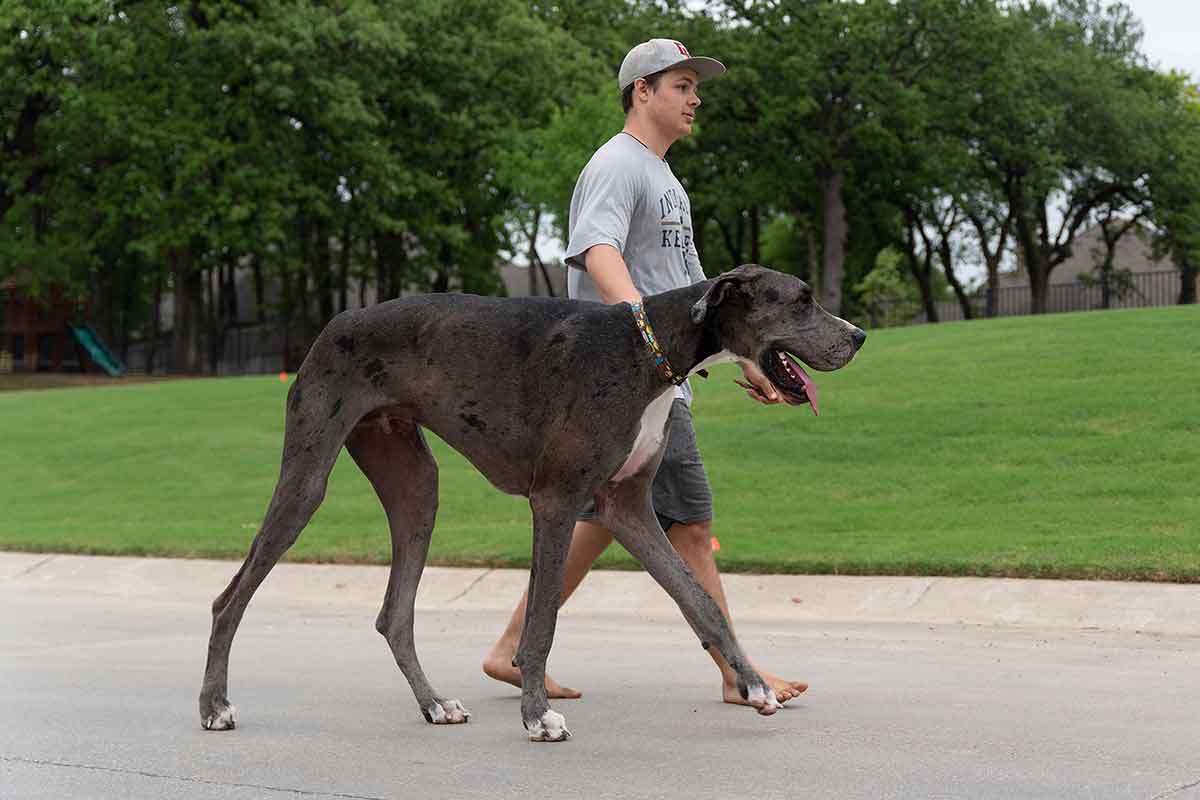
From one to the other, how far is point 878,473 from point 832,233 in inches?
1511

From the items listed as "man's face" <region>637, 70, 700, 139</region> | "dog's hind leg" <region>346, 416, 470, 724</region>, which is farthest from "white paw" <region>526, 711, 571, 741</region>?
"man's face" <region>637, 70, 700, 139</region>

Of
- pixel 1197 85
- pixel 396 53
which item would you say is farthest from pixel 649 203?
pixel 1197 85

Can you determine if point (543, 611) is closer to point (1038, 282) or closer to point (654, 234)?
point (654, 234)

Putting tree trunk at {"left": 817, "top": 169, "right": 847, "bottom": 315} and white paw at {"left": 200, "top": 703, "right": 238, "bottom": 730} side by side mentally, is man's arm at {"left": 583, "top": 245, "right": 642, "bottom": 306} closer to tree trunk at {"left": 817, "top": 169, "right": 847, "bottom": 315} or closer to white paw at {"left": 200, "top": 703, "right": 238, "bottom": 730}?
white paw at {"left": 200, "top": 703, "right": 238, "bottom": 730}

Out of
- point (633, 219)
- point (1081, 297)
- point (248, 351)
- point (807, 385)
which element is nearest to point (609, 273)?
point (633, 219)

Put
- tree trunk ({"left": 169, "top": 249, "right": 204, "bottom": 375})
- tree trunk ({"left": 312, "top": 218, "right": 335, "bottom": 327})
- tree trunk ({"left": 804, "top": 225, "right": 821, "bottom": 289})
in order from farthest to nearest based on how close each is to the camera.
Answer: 1. tree trunk ({"left": 804, "top": 225, "right": 821, "bottom": 289})
2. tree trunk ({"left": 312, "top": 218, "right": 335, "bottom": 327})
3. tree trunk ({"left": 169, "top": 249, "right": 204, "bottom": 375})

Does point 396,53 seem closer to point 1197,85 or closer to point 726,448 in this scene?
point 726,448

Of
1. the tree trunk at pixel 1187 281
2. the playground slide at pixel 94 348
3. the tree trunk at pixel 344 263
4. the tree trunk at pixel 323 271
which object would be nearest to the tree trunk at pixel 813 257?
the tree trunk at pixel 1187 281

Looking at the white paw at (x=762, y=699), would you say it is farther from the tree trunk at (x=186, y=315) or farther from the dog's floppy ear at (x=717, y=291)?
the tree trunk at (x=186, y=315)

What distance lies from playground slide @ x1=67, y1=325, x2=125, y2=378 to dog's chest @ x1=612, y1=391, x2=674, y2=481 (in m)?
53.0

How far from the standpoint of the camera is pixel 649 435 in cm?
564

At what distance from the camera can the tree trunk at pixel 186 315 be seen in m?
46.8

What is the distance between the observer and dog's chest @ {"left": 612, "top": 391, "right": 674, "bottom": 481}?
5566 millimetres

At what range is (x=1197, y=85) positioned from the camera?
7506 centimetres
